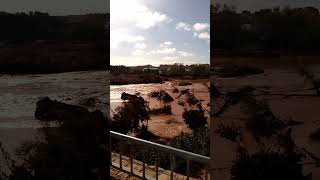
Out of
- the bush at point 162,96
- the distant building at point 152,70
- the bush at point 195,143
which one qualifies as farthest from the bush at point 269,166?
the distant building at point 152,70

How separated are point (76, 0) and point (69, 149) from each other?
1.18 metres

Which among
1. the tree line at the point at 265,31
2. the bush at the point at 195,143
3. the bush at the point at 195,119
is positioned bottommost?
the bush at the point at 195,143

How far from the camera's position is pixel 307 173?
3.01m

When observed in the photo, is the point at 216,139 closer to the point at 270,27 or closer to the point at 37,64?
the point at 270,27

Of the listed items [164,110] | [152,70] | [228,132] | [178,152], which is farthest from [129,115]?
[228,132]

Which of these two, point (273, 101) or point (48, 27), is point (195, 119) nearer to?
point (273, 101)

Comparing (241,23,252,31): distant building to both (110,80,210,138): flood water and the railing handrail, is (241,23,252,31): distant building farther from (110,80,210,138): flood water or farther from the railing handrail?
(110,80,210,138): flood water

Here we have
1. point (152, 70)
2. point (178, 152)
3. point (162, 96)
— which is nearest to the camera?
point (178, 152)

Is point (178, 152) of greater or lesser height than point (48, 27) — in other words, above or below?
below

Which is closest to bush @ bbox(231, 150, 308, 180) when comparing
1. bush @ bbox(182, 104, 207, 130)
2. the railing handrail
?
the railing handrail

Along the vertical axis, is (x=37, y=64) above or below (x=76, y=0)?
below

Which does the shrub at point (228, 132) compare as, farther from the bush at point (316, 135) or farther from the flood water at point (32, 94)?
the flood water at point (32, 94)

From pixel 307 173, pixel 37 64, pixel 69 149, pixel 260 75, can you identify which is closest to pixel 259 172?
pixel 307 173

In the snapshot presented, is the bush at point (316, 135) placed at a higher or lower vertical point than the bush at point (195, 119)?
higher
